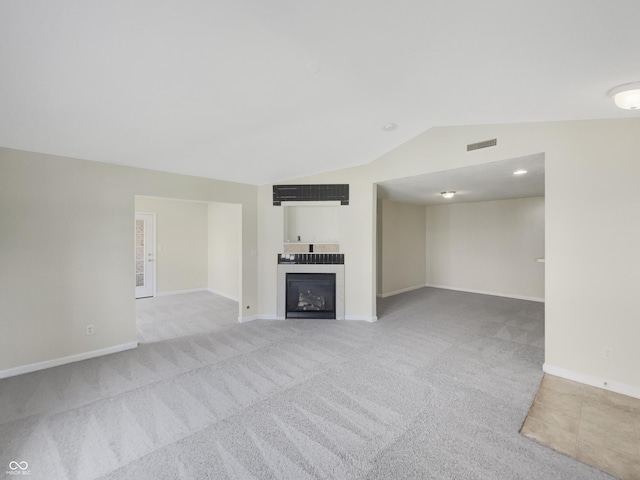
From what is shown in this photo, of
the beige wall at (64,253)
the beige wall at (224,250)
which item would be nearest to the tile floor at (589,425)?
the beige wall at (64,253)

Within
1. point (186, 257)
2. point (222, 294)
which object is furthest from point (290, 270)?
point (186, 257)

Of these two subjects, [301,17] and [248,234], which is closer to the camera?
[301,17]

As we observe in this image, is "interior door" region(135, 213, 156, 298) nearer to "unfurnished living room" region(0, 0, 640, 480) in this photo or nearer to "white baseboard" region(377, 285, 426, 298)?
"unfurnished living room" region(0, 0, 640, 480)

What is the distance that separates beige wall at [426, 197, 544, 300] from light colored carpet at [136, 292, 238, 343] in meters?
5.79

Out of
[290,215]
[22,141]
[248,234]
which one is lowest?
[248,234]

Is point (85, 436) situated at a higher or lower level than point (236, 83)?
lower

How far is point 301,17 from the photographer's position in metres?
1.55

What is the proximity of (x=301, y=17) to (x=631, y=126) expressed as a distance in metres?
3.18

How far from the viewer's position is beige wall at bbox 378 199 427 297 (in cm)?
662

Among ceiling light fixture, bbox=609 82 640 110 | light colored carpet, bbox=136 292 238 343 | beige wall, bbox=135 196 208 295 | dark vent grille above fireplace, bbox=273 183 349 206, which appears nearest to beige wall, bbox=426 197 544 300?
dark vent grille above fireplace, bbox=273 183 349 206

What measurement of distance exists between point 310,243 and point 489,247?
15.8 ft

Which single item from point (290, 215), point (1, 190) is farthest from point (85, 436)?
point (290, 215)

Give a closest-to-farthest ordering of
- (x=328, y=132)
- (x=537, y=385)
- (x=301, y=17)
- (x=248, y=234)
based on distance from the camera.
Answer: (x=301, y=17) → (x=537, y=385) → (x=328, y=132) → (x=248, y=234)

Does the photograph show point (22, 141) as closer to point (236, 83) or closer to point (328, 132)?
point (236, 83)
